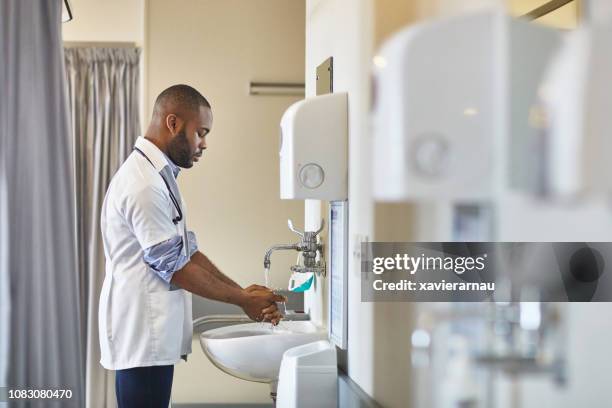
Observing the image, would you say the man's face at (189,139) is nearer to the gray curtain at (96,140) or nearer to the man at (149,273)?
the man at (149,273)

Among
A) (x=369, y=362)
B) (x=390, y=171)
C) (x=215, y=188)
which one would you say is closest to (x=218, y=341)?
(x=369, y=362)

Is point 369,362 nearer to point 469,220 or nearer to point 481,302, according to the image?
point 481,302

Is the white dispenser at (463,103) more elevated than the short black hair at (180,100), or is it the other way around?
the short black hair at (180,100)

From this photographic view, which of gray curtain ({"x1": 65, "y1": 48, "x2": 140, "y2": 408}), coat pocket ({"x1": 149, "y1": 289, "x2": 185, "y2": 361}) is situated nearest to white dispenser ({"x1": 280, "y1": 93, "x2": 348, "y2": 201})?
coat pocket ({"x1": 149, "y1": 289, "x2": 185, "y2": 361})

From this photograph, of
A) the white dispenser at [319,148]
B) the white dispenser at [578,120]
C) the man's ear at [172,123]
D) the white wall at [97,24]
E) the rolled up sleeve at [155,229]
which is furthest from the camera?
the white wall at [97,24]

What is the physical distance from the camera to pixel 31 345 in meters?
1.41

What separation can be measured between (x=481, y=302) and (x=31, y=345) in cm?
103

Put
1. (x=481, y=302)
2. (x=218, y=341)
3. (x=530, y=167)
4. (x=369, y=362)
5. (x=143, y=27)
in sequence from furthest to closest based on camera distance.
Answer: (x=143, y=27), (x=218, y=341), (x=369, y=362), (x=481, y=302), (x=530, y=167)

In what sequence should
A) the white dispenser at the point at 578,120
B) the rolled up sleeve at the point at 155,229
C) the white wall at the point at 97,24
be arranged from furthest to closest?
the white wall at the point at 97,24
the rolled up sleeve at the point at 155,229
the white dispenser at the point at 578,120

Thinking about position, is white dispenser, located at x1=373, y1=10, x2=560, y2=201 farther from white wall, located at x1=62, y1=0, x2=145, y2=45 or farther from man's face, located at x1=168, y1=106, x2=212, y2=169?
white wall, located at x1=62, y1=0, x2=145, y2=45

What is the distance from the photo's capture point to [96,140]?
228cm

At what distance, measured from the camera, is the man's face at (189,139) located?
5.05ft

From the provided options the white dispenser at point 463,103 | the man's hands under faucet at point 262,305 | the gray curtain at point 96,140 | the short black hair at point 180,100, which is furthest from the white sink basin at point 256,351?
the white dispenser at point 463,103

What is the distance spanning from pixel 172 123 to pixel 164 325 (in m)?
0.41
